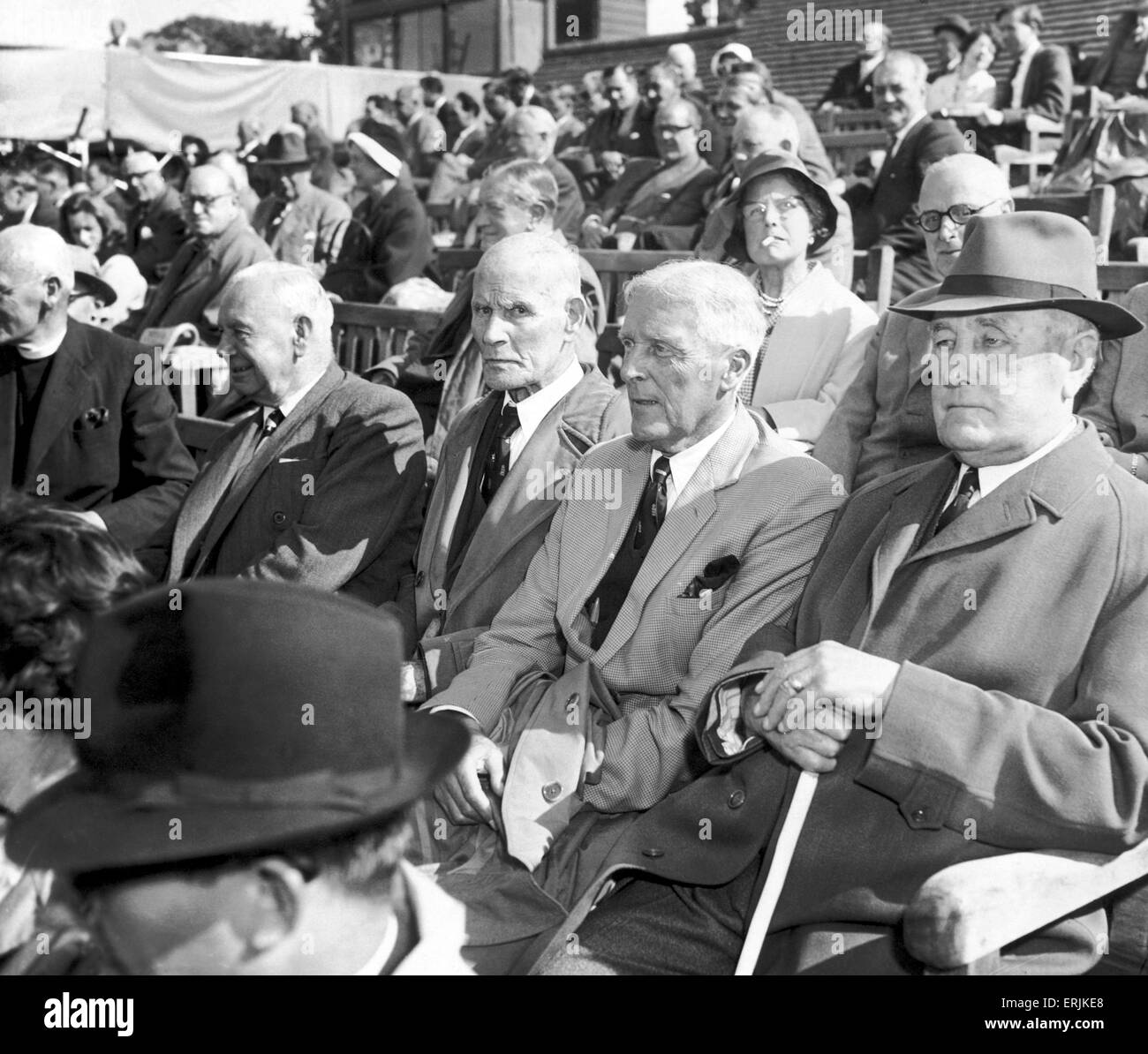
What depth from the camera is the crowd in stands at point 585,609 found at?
4.98 feet

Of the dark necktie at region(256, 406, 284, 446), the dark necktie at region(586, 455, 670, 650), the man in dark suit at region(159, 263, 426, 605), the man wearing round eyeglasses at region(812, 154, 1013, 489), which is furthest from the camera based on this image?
the dark necktie at region(256, 406, 284, 446)

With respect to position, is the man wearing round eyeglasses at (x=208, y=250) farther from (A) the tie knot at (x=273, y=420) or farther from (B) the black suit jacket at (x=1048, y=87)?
(B) the black suit jacket at (x=1048, y=87)

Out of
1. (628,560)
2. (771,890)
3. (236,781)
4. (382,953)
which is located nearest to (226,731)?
(236,781)

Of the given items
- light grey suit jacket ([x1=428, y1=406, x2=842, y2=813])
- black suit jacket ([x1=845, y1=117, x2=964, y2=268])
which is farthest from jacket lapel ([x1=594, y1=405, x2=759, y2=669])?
black suit jacket ([x1=845, y1=117, x2=964, y2=268])

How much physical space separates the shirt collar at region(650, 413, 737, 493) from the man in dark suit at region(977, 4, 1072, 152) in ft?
24.8

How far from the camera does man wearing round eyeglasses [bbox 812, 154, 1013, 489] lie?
4332 millimetres

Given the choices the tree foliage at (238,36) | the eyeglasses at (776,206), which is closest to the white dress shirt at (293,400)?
the eyeglasses at (776,206)

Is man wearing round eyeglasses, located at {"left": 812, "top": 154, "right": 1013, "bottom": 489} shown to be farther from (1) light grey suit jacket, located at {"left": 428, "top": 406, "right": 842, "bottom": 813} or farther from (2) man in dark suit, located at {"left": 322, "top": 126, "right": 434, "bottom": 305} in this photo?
(2) man in dark suit, located at {"left": 322, "top": 126, "right": 434, "bottom": 305}

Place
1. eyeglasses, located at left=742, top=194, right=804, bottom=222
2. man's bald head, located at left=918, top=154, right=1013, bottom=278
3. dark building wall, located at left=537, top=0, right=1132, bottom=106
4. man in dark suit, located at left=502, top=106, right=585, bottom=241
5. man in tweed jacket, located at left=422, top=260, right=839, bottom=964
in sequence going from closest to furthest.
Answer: man in tweed jacket, located at left=422, top=260, right=839, bottom=964 → man's bald head, located at left=918, top=154, right=1013, bottom=278 → eyeglasses, located at left=742, top=194, right=804, bottom=222 → man in dark suit, located at left=502, top=106, right=585, bottom=241 → dark building wall, located at left=537, top=0, right=1132, bottom=106

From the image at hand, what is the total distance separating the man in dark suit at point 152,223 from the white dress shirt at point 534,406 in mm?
7624

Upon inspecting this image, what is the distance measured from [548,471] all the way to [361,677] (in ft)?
8.11

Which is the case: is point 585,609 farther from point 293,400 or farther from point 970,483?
point 293,400

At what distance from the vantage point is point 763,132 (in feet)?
21.9

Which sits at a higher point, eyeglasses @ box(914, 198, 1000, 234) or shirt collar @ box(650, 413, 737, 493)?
eyeglasses @ box(914, 198, 1000, 234)
